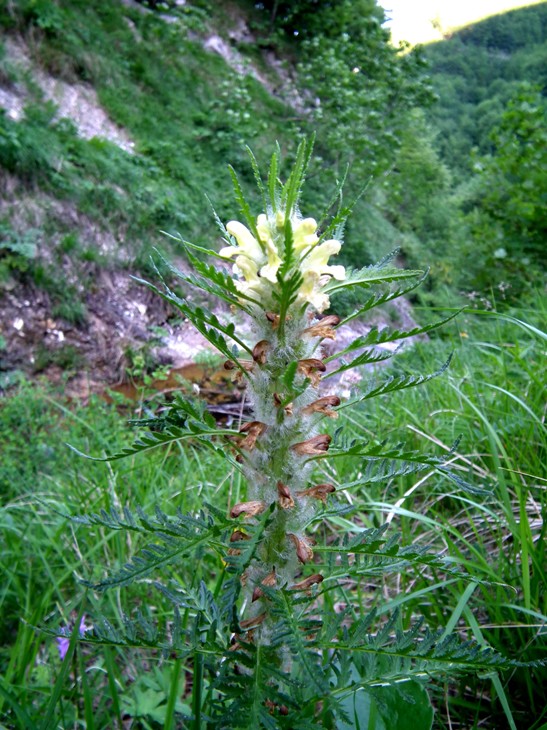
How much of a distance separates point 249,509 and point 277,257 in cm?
39

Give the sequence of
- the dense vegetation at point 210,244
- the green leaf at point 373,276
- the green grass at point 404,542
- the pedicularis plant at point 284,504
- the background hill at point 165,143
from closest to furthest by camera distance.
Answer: the pedicularis plant at point 284,504 < the green leaf at point 373,276 < the green grass at point 404,542 < the dense vegetation at point 210,244 < the background hill at point 165,143

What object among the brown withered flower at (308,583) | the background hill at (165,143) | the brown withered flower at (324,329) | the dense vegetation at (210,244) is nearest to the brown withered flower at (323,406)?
the brown withered flower at (324,329)

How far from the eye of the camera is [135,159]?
6.73 m

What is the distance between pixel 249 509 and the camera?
80cm

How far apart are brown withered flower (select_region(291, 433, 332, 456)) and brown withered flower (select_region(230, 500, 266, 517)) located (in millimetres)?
103

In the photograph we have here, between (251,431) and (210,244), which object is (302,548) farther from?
(210,244)

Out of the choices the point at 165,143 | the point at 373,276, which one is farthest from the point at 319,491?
the point at 165,143

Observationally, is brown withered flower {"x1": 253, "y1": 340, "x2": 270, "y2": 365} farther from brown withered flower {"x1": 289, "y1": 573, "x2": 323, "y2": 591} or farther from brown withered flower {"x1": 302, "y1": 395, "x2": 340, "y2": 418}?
brown withered flower {"x1": 289, "y1": 573, "x2": 323, "y2": 591}

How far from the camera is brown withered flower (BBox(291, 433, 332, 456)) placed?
0.80m

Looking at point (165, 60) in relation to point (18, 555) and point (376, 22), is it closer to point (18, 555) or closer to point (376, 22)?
point (376, 22)

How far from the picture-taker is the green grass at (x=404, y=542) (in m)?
1.09

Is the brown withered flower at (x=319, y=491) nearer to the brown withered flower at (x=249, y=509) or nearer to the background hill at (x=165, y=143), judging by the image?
the brown withered flower at (x=249, y=509)

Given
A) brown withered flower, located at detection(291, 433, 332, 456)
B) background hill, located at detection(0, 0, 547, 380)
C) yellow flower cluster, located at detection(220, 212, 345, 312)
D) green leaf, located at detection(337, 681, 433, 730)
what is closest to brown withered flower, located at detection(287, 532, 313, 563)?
brown withered flower, located at detection(291, 433, 332, 456)

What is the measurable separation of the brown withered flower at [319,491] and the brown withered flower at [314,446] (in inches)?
2.3
